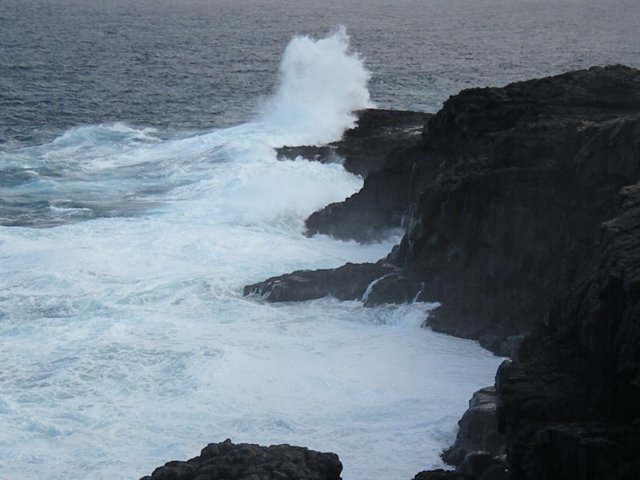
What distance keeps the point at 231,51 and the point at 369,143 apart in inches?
1681

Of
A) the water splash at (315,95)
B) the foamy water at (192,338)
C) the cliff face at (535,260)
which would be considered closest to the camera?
the cliff face at (535,260)

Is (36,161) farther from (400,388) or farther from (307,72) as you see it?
(400,388)

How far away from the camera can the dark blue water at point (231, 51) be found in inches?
2601

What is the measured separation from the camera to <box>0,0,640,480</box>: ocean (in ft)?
86.9

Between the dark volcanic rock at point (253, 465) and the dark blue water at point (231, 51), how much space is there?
38.9 m

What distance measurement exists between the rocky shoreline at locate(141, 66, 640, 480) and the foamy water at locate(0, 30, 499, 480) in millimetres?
1110

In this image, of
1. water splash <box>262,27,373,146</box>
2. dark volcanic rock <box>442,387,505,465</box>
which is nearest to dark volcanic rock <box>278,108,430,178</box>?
water splash <box>262,27,373,146</box>

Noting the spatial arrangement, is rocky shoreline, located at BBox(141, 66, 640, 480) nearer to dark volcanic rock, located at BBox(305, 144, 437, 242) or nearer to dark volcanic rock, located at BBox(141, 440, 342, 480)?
dark volcanic rock, located at BBox(305, 144, 437, 242)

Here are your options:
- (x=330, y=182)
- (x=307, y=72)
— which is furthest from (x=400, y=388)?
(x=307, y=72)

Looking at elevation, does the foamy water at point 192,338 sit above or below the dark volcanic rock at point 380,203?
below

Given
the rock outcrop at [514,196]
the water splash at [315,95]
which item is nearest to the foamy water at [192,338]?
the rock outcrop at [514,196]

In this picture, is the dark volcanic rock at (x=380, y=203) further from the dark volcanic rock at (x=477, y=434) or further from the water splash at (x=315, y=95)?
the dark volcanic rock at (x=477, y=434)

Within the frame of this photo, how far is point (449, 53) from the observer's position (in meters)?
87.6

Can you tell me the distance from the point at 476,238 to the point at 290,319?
571cm
